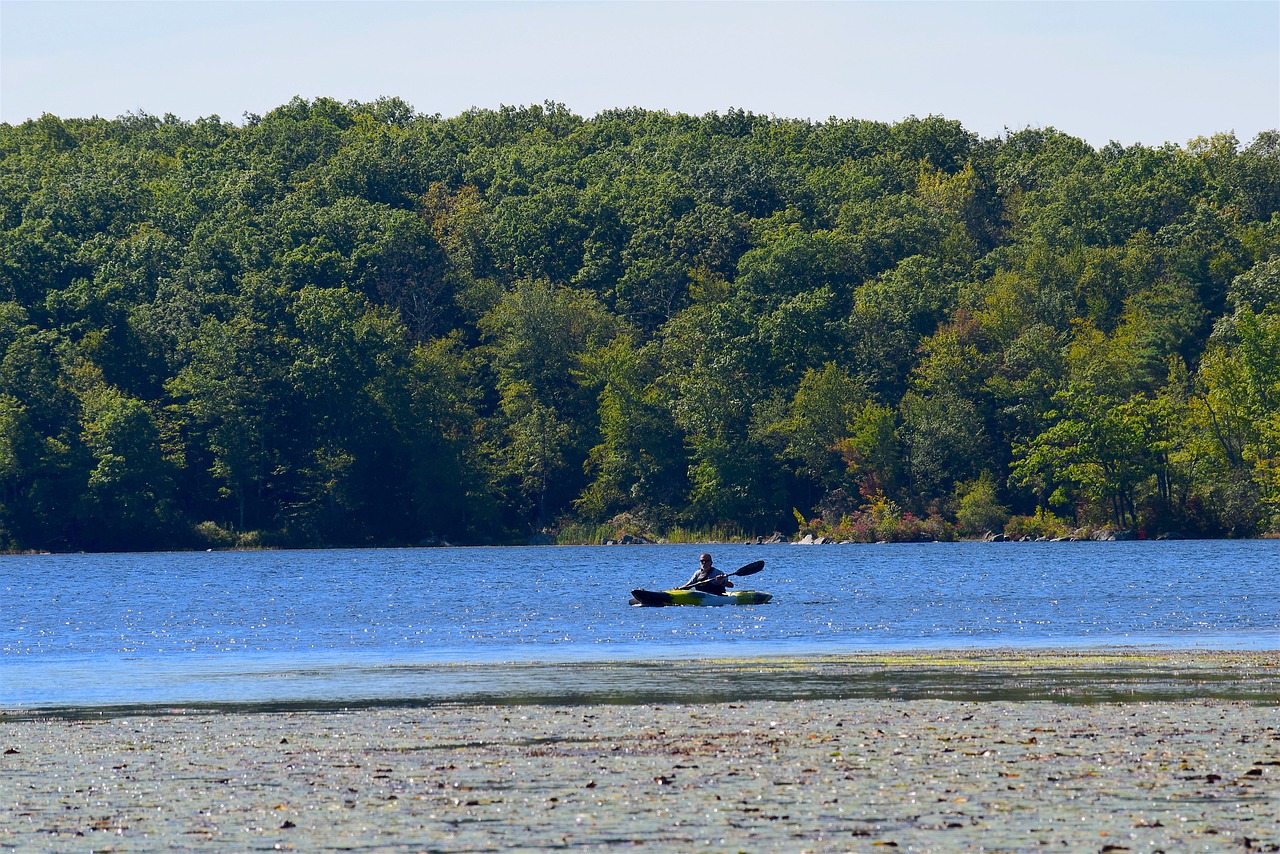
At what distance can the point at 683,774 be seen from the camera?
21094 millimetres

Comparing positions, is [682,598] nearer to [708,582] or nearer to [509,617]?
[708,582]

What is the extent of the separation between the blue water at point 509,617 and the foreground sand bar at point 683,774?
19.7 ft

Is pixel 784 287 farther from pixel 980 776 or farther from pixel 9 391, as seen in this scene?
pixel 980 776

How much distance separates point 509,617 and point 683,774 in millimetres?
36025

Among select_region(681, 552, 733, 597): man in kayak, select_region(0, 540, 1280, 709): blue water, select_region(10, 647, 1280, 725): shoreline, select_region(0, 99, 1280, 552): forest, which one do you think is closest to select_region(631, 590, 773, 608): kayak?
select_region(681, 552, 733, 597): man in kayak

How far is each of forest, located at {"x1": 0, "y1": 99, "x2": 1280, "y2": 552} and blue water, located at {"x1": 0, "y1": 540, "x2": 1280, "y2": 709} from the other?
104ft

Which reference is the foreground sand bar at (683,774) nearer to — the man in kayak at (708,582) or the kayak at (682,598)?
the kayak at (682,598)

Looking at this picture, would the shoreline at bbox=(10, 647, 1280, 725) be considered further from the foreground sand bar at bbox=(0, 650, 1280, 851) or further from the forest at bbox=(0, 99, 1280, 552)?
the forest at bbox=(0, 99, 1280, 552)

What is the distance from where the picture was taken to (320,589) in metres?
78.7

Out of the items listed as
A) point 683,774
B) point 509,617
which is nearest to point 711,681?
point 683,774

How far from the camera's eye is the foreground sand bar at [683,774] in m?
17.8

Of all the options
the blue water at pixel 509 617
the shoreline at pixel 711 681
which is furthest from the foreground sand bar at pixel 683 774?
the blue water at pixel 509 617

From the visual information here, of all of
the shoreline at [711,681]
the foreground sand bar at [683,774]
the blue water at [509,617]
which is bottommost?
the foreground sand bar at [683,774]

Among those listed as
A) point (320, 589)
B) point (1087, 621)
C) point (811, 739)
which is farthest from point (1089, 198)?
point (811, 739)
